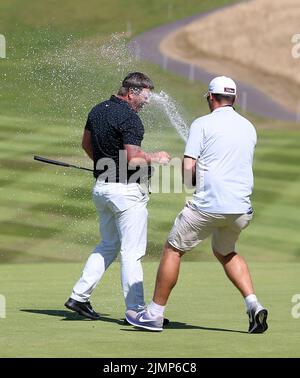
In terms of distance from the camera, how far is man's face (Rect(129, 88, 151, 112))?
979cm

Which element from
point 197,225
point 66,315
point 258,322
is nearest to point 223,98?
point 197,225

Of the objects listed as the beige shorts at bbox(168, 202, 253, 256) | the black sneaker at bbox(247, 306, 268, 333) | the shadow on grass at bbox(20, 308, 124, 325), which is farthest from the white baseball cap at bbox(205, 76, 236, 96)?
the shadow on grass at bbox(20, 308, 124, 325)

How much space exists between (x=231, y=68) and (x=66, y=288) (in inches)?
795

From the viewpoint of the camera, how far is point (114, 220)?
9992 mm

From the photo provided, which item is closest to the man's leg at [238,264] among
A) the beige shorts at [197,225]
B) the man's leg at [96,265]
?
the beige shorts at [197,225]

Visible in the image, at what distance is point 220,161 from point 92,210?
9880 millimetres

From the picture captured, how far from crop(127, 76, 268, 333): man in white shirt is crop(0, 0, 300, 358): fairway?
0.31 metres

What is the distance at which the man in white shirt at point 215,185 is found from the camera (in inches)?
356

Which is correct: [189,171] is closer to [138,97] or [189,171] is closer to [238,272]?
[238,272]

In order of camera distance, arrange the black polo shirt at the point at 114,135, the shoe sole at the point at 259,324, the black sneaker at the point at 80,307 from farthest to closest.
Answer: the black sneaker at the point at 80,307, the black polo shirt at the point at 114,135, the shoe sole at the point at 259,324

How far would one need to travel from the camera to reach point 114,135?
9.70 metres

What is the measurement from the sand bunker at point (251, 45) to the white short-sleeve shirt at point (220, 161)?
20.2 metres

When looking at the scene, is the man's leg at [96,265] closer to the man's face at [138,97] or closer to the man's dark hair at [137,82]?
the man's face at [138,97]

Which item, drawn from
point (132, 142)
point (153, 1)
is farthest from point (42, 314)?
point (153, 1)
